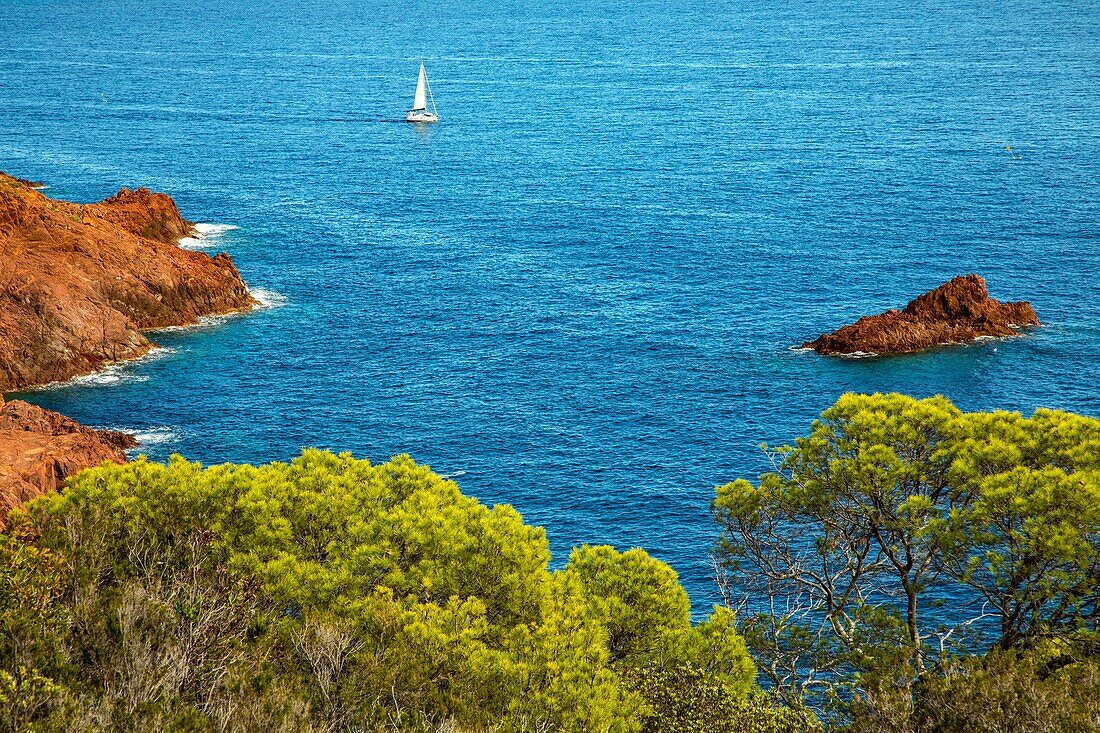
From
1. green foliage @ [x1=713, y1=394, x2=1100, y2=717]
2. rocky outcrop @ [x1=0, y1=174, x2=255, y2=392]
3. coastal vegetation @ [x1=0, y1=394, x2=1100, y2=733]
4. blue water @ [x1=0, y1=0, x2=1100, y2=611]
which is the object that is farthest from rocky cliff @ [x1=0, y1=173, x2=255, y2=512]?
green foliage @ [x1=713, y1=394, x2=1100, y2=717]

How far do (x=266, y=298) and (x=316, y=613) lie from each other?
330 ft

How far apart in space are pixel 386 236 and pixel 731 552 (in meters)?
117

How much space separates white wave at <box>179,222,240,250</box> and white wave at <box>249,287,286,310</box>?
18.4 m

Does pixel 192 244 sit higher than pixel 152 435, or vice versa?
pixel 192 244

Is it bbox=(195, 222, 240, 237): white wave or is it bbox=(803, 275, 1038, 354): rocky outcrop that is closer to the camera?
bbox=(803, 275, 1038, 354): rocky outcrop

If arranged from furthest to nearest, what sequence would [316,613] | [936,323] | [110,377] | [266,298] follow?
[266,298]
[936,323]
[110,377]
[316,613]

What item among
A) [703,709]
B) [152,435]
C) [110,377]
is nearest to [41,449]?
[152,435]

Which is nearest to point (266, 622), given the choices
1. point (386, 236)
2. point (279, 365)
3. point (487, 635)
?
point (487, 635)

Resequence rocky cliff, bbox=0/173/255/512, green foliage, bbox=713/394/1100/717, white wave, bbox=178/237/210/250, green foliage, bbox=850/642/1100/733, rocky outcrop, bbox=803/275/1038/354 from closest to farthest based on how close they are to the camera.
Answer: green foliage, bbox=850/642/1100/733, green foliage, bbox=713/394/1100/717, rocky cliff, bbox=0/173/255/512, rocky outcrop, bbox=803/275/1038/354, white wave, bbox=178/237/210/250

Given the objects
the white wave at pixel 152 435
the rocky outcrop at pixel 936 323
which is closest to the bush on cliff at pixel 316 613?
the white wave at pixel 152 435

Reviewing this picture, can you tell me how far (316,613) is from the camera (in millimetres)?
39531

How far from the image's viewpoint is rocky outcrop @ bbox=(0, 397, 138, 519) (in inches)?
3078

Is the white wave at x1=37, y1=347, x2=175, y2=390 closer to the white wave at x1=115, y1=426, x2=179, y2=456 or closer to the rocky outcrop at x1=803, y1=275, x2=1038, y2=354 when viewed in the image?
the white wave at x1=115, y1=426, x2=179, y2=456

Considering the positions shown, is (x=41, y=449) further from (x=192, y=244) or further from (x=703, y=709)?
(x=192, y=244)
